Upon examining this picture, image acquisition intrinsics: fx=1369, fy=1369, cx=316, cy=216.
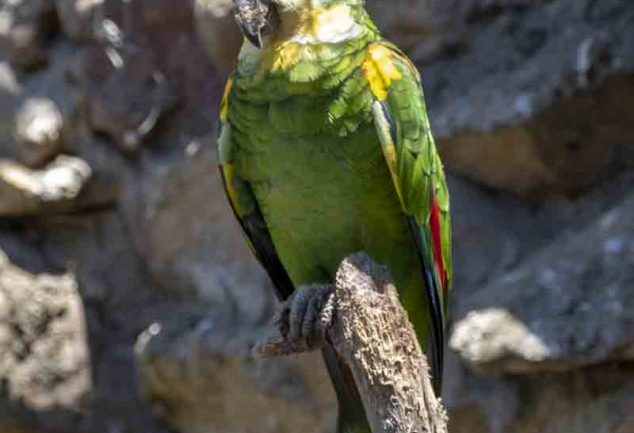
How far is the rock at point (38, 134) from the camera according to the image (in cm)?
379

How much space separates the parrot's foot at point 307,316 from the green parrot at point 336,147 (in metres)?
A: 0.21

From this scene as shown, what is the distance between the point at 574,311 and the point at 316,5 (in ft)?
3.30

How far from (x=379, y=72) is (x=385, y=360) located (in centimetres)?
63

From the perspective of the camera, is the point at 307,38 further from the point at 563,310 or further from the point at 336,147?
the point at 563,310

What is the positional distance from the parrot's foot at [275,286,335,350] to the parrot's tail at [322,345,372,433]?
0.95 feet

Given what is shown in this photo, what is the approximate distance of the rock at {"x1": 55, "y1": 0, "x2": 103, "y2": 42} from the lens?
3770mm

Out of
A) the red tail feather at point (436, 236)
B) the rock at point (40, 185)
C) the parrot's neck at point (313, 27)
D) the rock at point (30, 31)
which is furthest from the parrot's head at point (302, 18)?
the rock at point (30, 31)

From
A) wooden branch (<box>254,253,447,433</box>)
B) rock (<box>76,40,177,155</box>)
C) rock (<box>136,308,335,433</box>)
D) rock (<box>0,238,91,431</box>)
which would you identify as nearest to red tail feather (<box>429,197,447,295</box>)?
wooden branch (<box>254,253,447,433</box>)

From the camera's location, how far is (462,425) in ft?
10.3

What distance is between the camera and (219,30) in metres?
3.40

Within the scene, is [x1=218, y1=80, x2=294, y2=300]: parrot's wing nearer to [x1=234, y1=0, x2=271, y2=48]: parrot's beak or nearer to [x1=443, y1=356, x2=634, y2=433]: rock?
[x1=234, y1=0, x2=271, y2=48]: parrot's beak

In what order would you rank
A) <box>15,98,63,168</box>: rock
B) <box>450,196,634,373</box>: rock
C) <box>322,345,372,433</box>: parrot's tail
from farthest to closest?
<box>15,98,63,168</box>: rock < <box>450,196,634,373</box>: rock < <box>322,345,372,433</box>: parrot's tail

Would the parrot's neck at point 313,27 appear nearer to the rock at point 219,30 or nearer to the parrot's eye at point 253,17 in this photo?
the parrot's eye at point 253,17

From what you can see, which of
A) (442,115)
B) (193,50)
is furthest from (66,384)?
(442,115)
